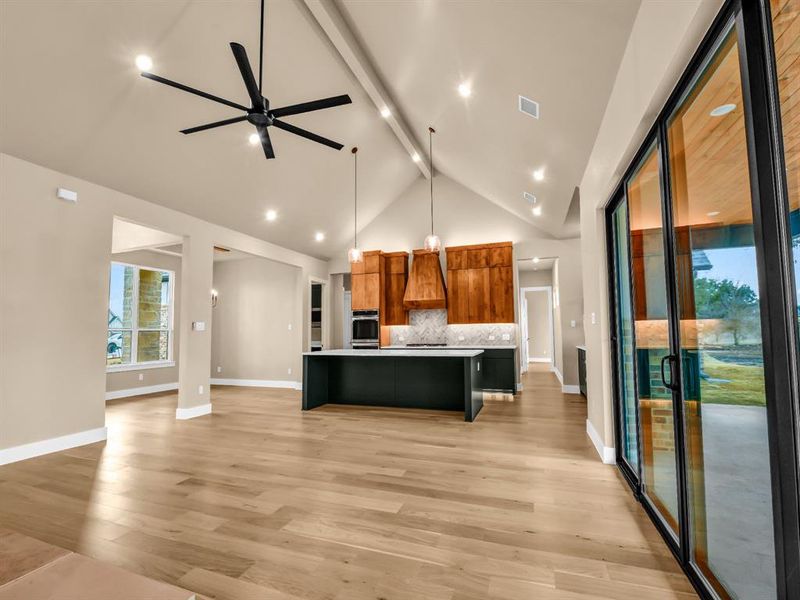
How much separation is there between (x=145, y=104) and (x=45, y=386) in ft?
9.72

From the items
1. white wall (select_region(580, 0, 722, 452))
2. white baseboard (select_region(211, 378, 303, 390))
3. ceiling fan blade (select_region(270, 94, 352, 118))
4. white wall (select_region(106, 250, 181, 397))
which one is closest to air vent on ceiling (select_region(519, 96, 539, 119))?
white wall (select_region(580, 0, 722, 452))

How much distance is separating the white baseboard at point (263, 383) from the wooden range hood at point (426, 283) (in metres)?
2.94

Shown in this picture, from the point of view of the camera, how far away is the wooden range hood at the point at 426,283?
7.21m

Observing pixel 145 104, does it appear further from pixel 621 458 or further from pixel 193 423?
pixel 621 458

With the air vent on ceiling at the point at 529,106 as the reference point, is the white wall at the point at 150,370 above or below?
below

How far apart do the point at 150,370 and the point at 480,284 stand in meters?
6.68

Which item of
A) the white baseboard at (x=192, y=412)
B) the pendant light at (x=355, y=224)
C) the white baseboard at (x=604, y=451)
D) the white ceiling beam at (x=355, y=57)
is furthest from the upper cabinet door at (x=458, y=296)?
the white baseboard at (x=192, y=412)

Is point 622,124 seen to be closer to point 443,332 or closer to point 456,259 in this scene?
point 456,259

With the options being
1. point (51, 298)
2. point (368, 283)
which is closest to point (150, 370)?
point (51, 298)

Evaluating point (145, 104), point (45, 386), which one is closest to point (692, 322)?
point (145, 104)

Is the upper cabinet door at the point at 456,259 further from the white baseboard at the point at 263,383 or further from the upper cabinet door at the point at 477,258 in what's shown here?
the white baseboard at the point at 263,383

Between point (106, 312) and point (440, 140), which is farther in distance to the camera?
point (440, 140)

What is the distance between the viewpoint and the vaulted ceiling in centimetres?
278

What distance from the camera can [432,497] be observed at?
8.79ft
